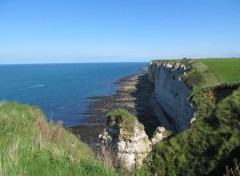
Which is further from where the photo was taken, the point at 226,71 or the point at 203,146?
the point at 226,71

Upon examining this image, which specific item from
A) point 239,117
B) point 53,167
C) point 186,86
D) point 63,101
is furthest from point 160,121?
point 53,167

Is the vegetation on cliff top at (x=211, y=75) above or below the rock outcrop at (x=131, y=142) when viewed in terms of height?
above

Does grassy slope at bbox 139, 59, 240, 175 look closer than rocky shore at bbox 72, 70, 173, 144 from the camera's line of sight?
Yes

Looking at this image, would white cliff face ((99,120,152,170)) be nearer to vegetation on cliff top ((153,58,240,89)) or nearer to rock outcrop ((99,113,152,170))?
rock outcrop ((99,113,152,170))

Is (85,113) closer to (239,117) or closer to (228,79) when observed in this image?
(228,79)

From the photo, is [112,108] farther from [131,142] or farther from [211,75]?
[131,142]

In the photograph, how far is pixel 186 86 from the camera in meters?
38.5

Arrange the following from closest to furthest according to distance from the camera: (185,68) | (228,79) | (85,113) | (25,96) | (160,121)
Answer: (228,79) → (185,68) → (160,121) → (85,113) → (25,96)

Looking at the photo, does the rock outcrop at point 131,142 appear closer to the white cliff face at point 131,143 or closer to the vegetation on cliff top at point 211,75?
the white cliff face at point 131,143

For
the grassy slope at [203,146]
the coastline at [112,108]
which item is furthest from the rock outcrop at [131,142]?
the coastline at [112,108]

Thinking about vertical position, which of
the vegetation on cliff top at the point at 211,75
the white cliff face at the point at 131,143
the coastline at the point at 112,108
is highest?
the vegetation on cliff top at the point at 211,75

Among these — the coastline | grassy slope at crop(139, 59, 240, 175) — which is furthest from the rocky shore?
grassy slope at crop(139, 59, 240, 175)

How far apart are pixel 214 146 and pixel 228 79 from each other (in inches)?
1121

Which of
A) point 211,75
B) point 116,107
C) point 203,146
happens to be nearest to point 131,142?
point 203,146
